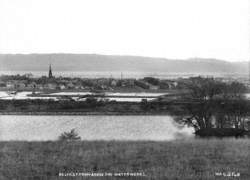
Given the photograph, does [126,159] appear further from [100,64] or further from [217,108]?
[100,64]

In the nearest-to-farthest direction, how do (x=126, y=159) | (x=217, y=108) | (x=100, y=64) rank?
(x=126, y=159) → (x=217, y=108) → (x=100, y=64)

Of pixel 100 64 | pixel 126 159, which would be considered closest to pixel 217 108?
pixel 126 159

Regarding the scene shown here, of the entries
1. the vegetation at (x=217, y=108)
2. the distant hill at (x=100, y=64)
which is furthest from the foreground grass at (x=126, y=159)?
the distant hill at (x=100, y=64)

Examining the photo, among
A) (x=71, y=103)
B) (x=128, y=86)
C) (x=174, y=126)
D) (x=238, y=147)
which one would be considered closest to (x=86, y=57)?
(x=128, y=86)

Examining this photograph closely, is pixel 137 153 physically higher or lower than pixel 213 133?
higher

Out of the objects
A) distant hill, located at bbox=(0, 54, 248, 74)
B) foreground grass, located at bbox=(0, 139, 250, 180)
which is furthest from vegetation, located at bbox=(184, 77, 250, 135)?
distant hill, located at bbox=(0, 54, 248, 74)

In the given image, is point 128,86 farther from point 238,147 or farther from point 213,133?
point 238,147

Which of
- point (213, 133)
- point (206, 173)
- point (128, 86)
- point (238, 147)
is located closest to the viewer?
point (206, 173)

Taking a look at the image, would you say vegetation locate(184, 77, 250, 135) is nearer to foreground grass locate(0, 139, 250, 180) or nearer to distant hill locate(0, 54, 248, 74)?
foreground grass locate(0, 139, 250, 180)
